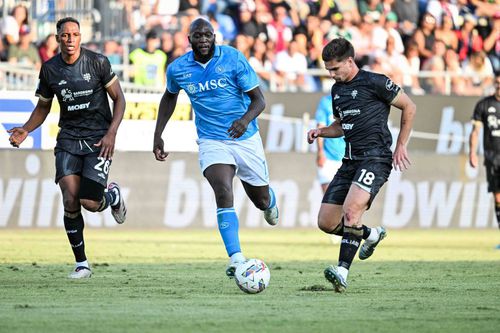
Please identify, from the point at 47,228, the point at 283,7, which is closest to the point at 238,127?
the point at 47,228

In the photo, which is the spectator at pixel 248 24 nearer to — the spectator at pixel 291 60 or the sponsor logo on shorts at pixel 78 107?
the spectator at pixel 291 60

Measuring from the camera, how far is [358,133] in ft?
35.6

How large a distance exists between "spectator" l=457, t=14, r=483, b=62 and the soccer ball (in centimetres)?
1767

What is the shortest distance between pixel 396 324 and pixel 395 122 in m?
15.9

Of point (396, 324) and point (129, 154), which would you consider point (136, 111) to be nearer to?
point (129, 154)

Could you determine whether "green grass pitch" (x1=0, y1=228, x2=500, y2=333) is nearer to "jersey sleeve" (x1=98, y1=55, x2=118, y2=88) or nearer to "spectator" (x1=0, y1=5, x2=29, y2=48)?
"jersey sleeve" (x1=98, y1=55, x2=118, y2=88)

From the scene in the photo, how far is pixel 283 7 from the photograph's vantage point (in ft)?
84.4

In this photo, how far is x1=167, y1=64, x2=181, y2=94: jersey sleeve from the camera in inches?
443

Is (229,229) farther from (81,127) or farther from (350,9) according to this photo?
(350,9)

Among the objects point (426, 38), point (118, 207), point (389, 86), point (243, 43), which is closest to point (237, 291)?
point (389, 86)

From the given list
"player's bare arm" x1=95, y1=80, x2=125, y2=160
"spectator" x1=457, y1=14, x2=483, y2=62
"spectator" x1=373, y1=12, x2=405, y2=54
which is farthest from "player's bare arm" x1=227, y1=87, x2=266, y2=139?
"spectator" x1=457, y1=14, x2=483, y2=62

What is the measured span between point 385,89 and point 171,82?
213 cm

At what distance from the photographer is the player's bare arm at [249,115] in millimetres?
10625

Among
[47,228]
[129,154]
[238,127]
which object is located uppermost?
[238,127]
